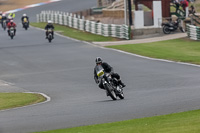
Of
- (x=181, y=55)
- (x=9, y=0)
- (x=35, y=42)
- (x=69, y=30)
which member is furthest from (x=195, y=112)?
(x=9, y=0)

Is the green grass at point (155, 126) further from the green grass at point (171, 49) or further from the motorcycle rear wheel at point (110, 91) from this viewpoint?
the green grass at point (171, 49)

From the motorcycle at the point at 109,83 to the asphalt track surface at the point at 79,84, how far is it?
29 centimetres

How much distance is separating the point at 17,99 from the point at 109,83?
4144 mm

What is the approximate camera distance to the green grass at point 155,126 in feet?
37.8

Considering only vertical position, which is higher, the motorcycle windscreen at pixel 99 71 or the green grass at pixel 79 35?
the motorcycle windscreen at pixel 99 71

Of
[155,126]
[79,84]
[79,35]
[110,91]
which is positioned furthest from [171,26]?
[155,126]

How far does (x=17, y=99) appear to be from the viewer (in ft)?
68.5

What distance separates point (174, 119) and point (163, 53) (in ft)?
67.9

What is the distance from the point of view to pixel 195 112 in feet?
45.6

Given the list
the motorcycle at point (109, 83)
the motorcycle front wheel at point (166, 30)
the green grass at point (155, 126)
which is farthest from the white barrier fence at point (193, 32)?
the green grass at point (155, 126)

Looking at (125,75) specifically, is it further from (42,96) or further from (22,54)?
(22,54)

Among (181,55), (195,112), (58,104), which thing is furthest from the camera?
(181,55)

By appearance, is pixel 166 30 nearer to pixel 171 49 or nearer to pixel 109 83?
pixel 171 49

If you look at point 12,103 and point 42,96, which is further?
point 42,96
